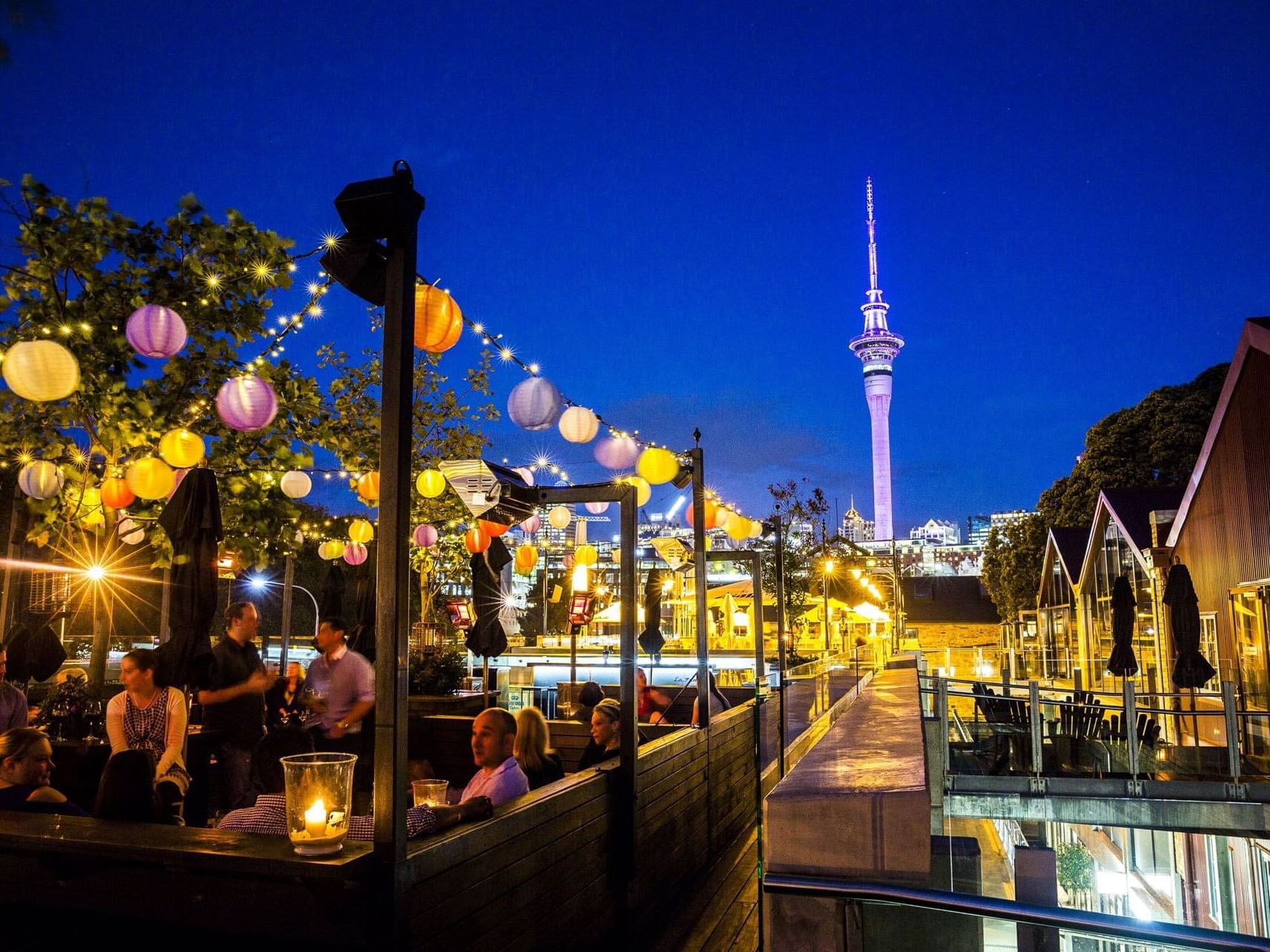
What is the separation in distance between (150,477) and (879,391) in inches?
5125

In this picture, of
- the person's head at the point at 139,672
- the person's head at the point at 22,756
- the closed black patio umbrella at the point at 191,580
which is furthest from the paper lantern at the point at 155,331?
the person's head at the point at 22,756

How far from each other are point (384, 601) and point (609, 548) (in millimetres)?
17977

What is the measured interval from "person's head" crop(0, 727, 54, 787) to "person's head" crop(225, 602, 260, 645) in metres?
1.59

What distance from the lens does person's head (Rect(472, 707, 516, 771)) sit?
4.65 m

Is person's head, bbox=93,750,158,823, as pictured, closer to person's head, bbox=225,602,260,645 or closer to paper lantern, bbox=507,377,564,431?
person's head, bbox=225,602,260,645

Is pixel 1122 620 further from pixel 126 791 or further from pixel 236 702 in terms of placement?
pixel 126 791

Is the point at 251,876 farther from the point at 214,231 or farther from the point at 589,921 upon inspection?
the point at 214,231

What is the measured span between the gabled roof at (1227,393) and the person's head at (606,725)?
1229 cm

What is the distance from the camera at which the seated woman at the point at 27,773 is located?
3.95 meters

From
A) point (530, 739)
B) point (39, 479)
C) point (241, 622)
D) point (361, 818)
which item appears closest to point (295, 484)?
point (39, 479)

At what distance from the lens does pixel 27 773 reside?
13.2 feet

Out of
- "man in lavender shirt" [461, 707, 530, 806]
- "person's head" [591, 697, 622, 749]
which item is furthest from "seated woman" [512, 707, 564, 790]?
"person's head" [591, 697, 622, 749]

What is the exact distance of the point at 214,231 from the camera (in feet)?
25.3

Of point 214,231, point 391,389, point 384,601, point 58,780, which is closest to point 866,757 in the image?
point 384,601
